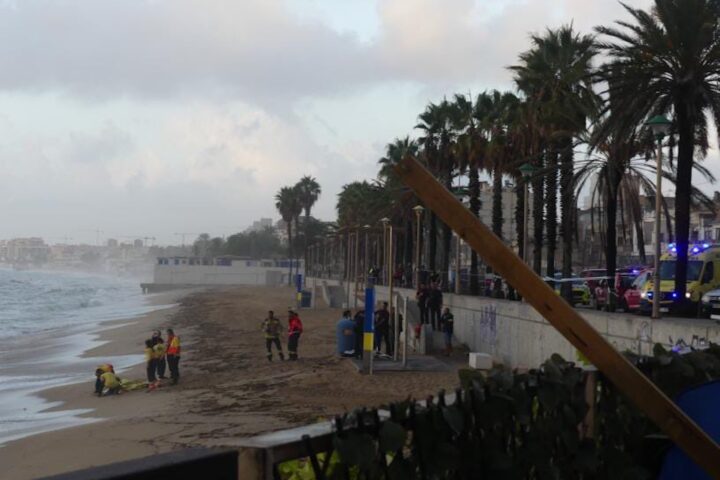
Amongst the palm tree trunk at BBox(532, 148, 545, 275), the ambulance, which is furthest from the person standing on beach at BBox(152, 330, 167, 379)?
the palm tree trunk at BBox(532, 148, 545, 275)

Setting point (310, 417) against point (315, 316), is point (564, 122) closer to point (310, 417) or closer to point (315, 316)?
point (310, 417)

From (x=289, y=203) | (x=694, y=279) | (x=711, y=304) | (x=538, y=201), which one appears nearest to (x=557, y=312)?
(x=711, y=304)

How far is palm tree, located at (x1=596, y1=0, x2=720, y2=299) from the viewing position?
17.6m

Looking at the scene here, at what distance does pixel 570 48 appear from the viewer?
92.1 ft

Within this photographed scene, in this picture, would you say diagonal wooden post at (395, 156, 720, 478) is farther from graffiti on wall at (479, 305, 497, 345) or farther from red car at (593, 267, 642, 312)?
red car at (593, 267, 642, 312)

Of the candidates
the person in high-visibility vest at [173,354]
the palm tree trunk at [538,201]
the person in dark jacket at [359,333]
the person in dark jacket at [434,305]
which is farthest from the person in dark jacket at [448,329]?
the person in high-visibility vest at [173,354]

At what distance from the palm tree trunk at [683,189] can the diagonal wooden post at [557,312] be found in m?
17.1

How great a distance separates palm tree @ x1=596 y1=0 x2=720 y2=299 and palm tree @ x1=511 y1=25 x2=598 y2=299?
7107 mm

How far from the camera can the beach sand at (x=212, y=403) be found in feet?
41.2

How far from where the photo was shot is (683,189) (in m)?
18.4

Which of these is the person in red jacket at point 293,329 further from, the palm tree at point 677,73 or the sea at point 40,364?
the palm tree at point 677,73

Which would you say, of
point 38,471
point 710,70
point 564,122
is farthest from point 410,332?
point 38,471

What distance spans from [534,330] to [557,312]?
15.9 m

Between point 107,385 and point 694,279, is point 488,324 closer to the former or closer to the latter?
point 694,279
